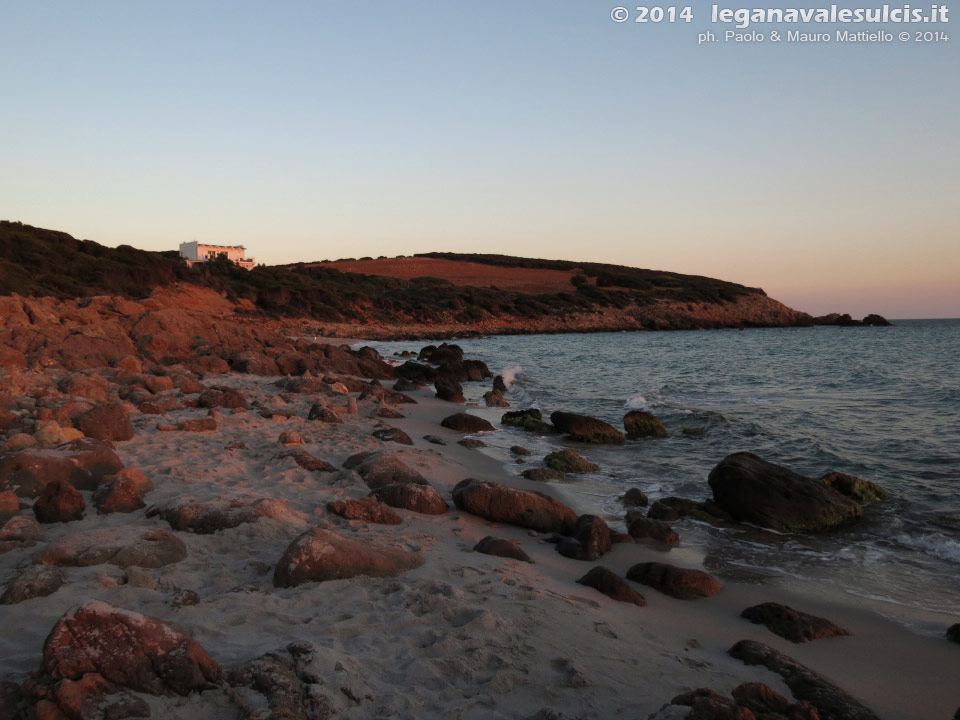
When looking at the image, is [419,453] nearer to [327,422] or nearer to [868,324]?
[327,422]

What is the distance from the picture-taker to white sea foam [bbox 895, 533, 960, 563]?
22.4 feet

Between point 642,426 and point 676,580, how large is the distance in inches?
317

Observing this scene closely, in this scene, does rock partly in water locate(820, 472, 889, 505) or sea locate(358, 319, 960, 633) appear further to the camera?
rock partly in water locate(820, 472, 889, 505)

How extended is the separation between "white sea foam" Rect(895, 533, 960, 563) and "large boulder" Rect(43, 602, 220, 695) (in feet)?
23.9

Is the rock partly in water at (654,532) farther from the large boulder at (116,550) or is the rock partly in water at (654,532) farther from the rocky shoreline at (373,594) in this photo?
the large boulder at (116,550)

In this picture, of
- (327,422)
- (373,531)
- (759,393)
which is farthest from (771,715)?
(759,393)

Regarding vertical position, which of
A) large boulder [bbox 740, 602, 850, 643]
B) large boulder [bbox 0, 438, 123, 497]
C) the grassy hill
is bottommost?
large boulder [bbox 740, 602, 850, 643]

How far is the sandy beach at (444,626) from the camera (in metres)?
3.31

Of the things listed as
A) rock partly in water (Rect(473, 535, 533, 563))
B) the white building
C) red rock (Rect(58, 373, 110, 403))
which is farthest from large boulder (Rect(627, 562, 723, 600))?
the white building

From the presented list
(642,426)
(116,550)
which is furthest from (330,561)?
(642,426)

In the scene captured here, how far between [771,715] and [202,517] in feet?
14.4

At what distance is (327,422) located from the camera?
11.1 meters

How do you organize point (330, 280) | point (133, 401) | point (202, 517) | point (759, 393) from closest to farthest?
point (202, 517), point (133, 401), point (759, 393), point (330, 280)

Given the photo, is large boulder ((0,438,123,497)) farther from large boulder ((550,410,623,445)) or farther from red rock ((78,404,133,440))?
large boulder ((550,410,623,445))
